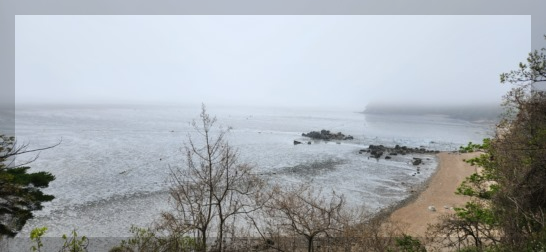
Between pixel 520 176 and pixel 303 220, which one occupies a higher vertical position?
pixel 520 176

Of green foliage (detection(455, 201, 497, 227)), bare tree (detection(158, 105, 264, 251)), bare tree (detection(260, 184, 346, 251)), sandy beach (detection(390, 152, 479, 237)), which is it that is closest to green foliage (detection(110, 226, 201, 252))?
bare tree (detection(158, 105, 264, 251))

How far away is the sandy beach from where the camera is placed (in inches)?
900

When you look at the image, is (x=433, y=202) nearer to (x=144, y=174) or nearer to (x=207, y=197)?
(x=207, y=197)

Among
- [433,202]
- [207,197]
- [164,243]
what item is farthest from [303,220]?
[433,202]

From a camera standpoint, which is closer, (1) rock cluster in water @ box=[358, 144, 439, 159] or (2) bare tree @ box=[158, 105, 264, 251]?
(2) bare tree @ box=[158, 105, 264, 251]

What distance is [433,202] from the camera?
27.8 metres

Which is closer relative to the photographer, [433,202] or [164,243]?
[164,243]

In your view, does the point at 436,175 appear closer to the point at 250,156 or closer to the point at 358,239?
the point at 250,156

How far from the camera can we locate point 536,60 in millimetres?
10547

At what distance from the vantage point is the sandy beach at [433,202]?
2286 cm

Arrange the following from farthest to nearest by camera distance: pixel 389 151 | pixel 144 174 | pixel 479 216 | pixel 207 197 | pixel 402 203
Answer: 1. pixel 389 151
2. pixel 144 174
3. pixel 402 203
4. pixel 207 197
5. pixel 479 216

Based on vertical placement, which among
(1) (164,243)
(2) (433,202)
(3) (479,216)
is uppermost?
(3) (479,216)

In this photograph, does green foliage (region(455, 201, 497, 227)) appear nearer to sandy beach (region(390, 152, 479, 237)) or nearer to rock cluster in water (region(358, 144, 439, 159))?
sandy beach (region(390, 152, 479, 237))

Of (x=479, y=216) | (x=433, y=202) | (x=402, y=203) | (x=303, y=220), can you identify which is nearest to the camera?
(x=303, y=220)
